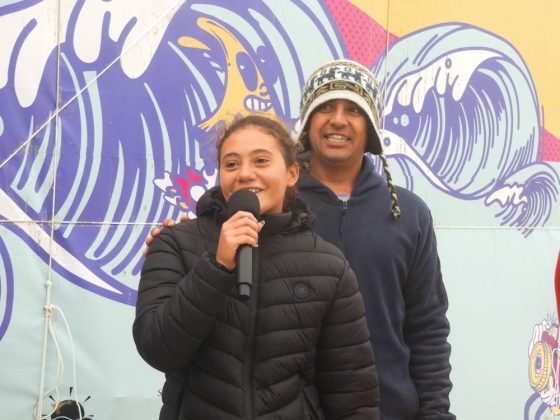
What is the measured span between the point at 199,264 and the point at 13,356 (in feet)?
5.51

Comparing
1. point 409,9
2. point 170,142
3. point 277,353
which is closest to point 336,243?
point 277,353

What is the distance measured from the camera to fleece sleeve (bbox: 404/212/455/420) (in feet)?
5.83

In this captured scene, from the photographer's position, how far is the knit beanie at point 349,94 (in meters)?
1.77

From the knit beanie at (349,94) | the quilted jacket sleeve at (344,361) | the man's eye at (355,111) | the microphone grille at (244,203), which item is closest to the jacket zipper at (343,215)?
the knit beanie at (349,94)

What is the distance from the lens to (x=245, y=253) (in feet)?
4.03

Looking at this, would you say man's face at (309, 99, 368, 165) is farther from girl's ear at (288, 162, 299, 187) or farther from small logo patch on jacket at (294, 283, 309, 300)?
small logo patch on jacket at (294, 283, 309, 300)

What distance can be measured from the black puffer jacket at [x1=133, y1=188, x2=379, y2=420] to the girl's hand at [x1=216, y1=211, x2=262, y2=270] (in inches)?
1.0

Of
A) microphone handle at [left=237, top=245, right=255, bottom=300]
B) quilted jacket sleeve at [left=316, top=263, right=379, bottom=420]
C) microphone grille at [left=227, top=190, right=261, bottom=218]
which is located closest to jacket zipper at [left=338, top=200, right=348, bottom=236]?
quilted jacket sleeve at [left=316, top=263, right=379, bottom=420]

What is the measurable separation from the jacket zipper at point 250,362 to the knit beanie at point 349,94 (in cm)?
57

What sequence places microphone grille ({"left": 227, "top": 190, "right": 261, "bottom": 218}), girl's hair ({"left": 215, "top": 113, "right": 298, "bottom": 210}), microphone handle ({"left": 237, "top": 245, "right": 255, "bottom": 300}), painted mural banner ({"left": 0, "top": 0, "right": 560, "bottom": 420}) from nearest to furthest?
microphone handle ({"left": 237, "top": 245, "right": 255, "bottom": 300}) < microphone grille ({"left": 227, "top": 190, "right": 261, "bottom": 218}) < girl's hair ({"left": 215, "top": 113, "right": 298, "bottom": 210}) < painted mural banner ({"left": 0, "top": 0, "right": 560, "bottom": 420})

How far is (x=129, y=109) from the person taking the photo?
283 cm

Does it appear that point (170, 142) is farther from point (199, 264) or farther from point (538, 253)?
point (538, 253)

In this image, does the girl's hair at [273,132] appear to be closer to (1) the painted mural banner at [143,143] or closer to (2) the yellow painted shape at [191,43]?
(1) the painted mural banner at [143,143]

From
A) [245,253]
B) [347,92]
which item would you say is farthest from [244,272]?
[347,92]
